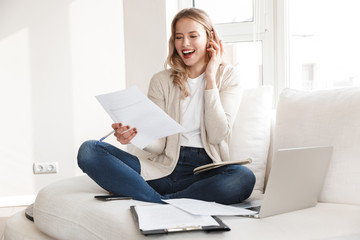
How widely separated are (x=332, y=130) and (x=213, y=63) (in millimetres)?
652

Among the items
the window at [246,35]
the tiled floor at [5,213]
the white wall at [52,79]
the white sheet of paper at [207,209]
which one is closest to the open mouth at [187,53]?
the white sheet of paper at [207,209]

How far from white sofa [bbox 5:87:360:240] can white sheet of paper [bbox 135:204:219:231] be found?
0.03 m

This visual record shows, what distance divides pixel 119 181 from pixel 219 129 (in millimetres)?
515

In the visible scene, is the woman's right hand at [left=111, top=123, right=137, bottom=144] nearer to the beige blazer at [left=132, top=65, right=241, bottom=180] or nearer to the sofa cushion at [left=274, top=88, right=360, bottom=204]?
the beige blazer at [left=132, top=65, right=241, bottom=180]

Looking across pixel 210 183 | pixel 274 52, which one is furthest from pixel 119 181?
pixel 274 52

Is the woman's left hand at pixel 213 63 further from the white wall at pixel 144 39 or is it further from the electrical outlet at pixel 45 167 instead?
the electrical outlet at pixel 45 167

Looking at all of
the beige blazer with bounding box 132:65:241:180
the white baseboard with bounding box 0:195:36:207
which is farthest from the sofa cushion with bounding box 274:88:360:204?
the white baseboard with bounding box 0:195:36:207

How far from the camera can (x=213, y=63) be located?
6.87 feet

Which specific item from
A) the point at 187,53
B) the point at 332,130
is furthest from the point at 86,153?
the point at 332,130

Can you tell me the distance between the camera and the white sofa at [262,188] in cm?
129

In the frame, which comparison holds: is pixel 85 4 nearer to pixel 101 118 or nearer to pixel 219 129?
pixel 101 118

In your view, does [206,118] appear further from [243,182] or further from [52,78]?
[52,78]

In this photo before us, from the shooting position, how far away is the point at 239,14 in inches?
123

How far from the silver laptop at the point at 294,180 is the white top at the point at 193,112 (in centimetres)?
49
